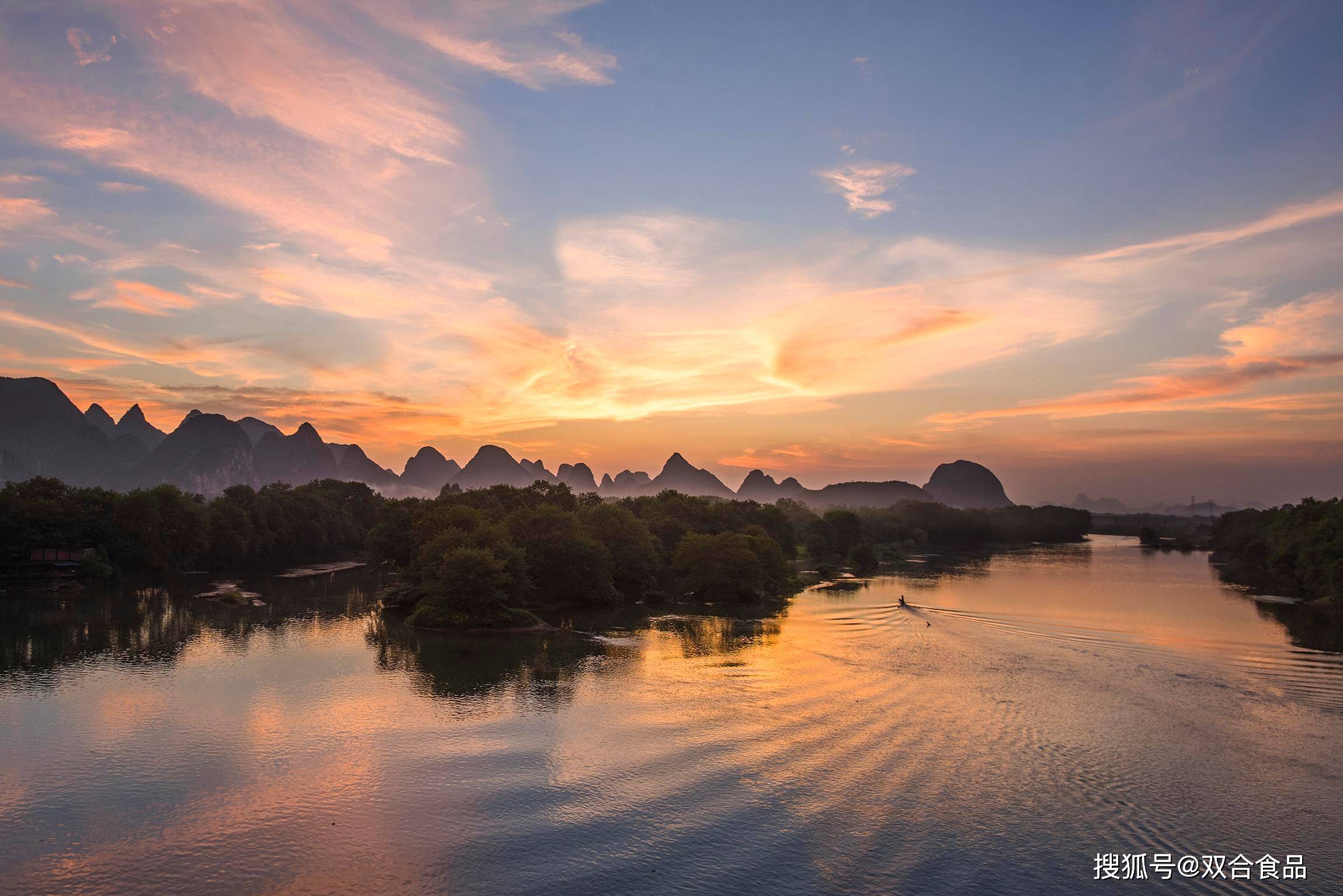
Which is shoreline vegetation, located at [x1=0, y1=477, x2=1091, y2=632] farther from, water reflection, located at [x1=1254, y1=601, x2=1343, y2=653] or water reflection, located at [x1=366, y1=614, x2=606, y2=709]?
water reflection, located at [x1=1254, y1=601, x2=1343, y2=653]

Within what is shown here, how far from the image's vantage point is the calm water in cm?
2050

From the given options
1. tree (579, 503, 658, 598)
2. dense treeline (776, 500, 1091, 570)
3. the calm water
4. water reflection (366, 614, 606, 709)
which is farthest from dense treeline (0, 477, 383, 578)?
dense treeline (776, 500, 1091, 570)

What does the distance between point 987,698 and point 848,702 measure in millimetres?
7521

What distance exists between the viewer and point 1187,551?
15550cm

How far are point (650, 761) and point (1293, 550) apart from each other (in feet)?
300

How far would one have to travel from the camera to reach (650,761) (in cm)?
2830

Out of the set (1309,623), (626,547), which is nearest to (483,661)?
(626,547)

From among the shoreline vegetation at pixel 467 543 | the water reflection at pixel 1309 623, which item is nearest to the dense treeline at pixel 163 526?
the shoreline vegetation at pixel 467 543

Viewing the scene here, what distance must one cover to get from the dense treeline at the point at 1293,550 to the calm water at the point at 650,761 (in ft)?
78.4

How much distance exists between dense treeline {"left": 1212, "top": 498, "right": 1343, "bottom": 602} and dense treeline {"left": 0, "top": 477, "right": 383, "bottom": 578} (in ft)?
387

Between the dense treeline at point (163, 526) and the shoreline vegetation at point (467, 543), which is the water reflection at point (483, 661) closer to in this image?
the shoreline vegetation at point (467, 543)

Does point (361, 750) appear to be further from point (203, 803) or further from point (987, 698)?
point (987, 698)

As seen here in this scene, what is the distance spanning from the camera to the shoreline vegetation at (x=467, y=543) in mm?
62188

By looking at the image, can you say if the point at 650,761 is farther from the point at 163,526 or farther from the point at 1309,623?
the point at 163,526
